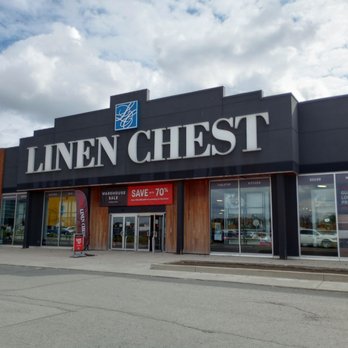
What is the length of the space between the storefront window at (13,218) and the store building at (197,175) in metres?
1.47

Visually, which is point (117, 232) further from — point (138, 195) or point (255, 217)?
point (255, 217)

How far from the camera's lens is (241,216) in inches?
831

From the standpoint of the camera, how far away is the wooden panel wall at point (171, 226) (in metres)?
22.9

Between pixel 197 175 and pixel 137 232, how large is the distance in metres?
5.56

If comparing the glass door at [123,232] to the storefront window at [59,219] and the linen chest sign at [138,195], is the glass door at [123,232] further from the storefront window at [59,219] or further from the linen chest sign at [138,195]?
the storefront window at [59,219]

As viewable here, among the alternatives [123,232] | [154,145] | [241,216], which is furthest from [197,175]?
[123,232]

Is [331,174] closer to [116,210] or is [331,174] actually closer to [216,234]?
[216,234]

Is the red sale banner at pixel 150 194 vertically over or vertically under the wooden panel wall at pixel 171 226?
over

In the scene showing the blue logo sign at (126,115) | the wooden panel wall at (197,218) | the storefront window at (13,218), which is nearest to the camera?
the wooden panel wall at (197,218)

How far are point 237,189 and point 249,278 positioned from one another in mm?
8781

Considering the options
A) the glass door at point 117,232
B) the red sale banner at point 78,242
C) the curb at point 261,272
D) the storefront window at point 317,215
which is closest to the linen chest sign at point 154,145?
the storefront window at point 317,215

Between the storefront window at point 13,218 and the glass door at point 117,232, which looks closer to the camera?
the glass door at point 117,232

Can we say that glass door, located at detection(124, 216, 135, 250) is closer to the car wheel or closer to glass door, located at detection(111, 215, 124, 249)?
glass door, located at detection(111, 215, 124, 249)

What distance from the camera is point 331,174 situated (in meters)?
19.4
